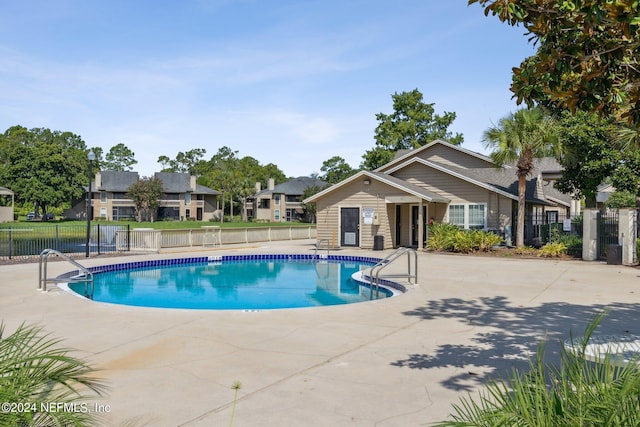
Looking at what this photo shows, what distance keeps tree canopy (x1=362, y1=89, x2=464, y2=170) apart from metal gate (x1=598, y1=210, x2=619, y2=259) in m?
29.1

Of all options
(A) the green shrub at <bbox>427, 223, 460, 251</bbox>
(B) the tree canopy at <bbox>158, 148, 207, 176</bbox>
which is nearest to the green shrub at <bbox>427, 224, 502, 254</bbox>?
(A) the green shrub at <bbox>427, 223, 460, 251</bbox>

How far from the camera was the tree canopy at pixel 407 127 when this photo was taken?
48.1m

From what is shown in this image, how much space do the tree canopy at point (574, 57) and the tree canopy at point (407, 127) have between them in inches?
1668

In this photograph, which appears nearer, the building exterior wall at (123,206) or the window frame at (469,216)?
the window frame at (469,216)

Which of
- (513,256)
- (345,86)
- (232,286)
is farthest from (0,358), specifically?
(345,86)

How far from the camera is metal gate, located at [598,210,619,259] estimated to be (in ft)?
59.9

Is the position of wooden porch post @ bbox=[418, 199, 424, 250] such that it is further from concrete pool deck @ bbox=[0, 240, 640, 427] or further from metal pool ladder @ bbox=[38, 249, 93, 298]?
metal pool ladder @ bbox=[38, 249, 93, 298]

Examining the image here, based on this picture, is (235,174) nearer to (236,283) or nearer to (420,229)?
(420,229)

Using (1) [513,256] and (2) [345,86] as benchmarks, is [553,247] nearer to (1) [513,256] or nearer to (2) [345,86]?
(1) [513,256]

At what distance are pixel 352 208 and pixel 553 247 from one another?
9760 mm

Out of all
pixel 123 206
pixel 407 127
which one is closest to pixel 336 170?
pixel 407 127

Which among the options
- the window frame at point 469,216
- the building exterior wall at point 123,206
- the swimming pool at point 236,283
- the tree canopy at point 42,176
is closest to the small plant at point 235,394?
the swimming pool at point 236,283

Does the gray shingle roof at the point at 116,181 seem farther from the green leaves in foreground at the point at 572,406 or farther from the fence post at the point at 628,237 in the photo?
the green leaves in foreground at the point at 572,406

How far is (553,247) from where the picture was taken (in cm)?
1950
